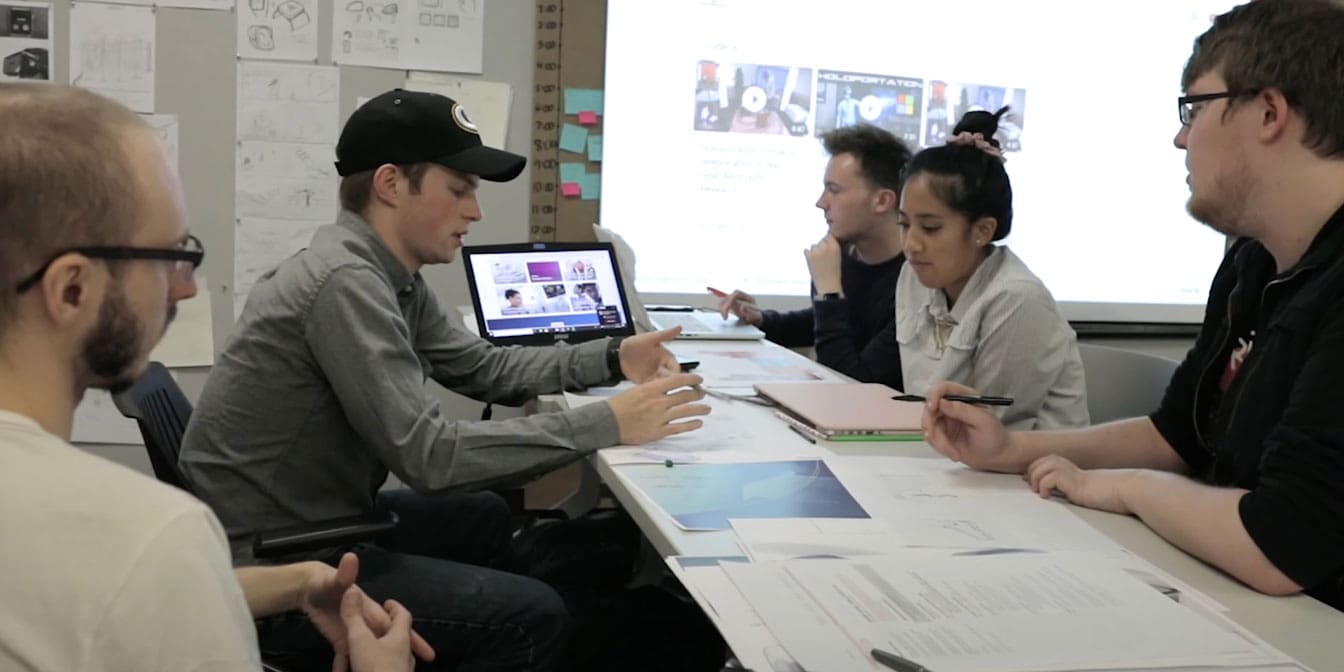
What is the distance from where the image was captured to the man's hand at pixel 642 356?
2109 millimetres

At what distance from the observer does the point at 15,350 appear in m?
0.82

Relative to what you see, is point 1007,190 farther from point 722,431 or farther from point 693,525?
point 693,525

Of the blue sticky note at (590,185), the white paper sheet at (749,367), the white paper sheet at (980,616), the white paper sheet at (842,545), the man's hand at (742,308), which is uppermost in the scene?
the blue sticky note at (590,185)

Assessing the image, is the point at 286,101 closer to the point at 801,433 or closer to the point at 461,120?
the point at 461,120

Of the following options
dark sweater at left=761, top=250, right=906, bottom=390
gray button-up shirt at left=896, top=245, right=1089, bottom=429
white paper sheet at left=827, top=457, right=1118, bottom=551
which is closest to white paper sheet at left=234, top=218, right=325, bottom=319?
dark sweater at left=761, top=250, right=906, bottom=390

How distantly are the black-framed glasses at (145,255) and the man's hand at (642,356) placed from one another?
1.22m

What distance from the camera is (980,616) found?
104 centimetres

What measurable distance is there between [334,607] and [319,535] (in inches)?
9.7

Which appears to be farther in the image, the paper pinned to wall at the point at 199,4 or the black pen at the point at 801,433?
the paper pinned to wall at the point at 199,4

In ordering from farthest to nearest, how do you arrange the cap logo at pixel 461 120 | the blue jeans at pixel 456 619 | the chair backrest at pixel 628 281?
the chair backrest at pixel 628 281 → the cap logo at pixel 461 120 → the blue jeans at pixel 456 619

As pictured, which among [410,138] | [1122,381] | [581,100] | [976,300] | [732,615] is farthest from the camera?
[581,100]

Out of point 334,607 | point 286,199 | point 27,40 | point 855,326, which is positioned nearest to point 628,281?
point 855,326

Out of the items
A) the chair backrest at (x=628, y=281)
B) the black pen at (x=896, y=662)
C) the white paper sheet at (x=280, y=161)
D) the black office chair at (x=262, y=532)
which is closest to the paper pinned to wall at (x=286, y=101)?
the white paper sheet at (x=280, y=161)

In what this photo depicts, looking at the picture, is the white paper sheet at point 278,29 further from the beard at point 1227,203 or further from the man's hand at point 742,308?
the beard at point 1227,203
